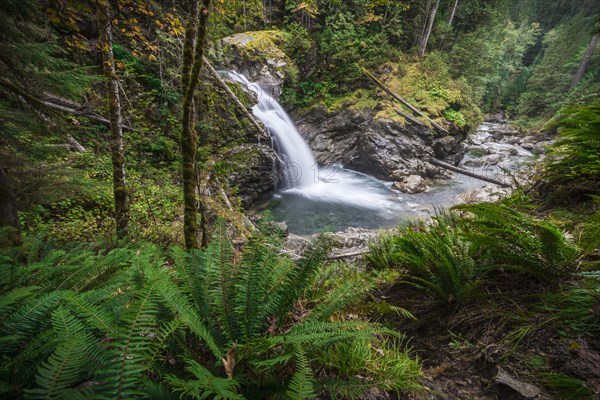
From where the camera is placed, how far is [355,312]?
2.50 metres

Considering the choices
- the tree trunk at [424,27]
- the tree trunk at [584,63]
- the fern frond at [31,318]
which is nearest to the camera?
the fern frond at [31,318]

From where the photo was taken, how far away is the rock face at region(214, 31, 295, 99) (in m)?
13.4

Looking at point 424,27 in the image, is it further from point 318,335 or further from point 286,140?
point 318,335

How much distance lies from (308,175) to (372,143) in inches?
162

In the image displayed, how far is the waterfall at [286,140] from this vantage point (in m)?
13.4

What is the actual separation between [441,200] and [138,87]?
1263 cm

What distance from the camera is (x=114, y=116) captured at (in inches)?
169

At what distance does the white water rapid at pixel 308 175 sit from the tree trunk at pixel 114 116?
8529mm

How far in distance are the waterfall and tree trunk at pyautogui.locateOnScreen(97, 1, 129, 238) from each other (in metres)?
8.88

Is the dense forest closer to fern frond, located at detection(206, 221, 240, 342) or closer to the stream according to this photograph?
fern frond, located at detection(206, 221, 240, 342)

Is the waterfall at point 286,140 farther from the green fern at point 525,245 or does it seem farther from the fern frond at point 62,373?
the fern frond at point 62,373

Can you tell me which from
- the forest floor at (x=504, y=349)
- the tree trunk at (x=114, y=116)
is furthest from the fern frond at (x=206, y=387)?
the tree trunk at (x=114, y=116)

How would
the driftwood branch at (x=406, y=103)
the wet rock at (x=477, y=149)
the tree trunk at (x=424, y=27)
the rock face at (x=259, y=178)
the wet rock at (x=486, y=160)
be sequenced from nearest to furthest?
the rock face at (x=259, y=178)
the driftwood branch at (x=406, y=103)
the wet rock at (x=486, y=160)
the tree trunk at (x=424, y=27)
the wet rock at (x=477, y=149)

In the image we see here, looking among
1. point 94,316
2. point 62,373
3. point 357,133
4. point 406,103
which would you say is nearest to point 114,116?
point 94,316
